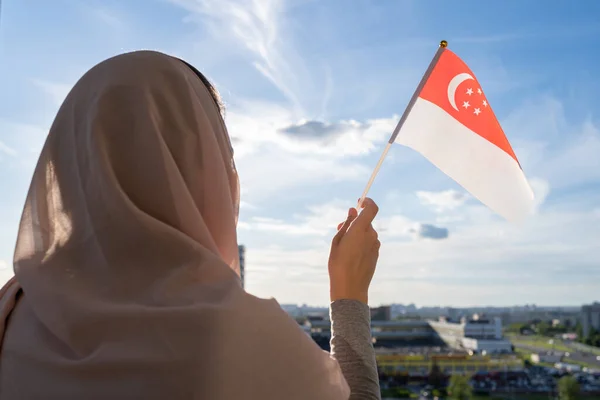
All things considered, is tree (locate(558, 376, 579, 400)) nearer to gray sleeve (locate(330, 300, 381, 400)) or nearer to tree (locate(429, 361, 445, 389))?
tree (locate(429, 361, 445, 389))

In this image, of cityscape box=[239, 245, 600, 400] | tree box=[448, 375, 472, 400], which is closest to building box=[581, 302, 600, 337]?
cityscape box=[239, 245, 600, 400]

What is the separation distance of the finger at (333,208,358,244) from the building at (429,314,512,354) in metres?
15.1

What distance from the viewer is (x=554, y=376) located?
14.9 m

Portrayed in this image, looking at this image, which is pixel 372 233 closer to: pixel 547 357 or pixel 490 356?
pixel 490 356

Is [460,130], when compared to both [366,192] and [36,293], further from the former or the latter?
[36,293]

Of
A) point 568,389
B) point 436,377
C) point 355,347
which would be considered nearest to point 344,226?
point 355,347

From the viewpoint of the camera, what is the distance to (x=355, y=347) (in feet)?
1.93

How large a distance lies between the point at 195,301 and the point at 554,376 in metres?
16.4

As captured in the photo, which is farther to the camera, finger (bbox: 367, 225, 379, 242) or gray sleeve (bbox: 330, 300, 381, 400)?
finger (bbox: 367, 225, 379, 242)

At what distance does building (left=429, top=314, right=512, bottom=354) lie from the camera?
1514 centimetres

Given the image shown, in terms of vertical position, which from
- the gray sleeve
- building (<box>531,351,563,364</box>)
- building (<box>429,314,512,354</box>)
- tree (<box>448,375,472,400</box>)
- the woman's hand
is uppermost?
the woman's hand

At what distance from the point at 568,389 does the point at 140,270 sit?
13.5m

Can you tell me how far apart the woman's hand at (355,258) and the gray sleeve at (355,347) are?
2 cm

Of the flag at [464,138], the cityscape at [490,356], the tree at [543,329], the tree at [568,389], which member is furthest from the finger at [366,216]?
the tree at [543,329]
